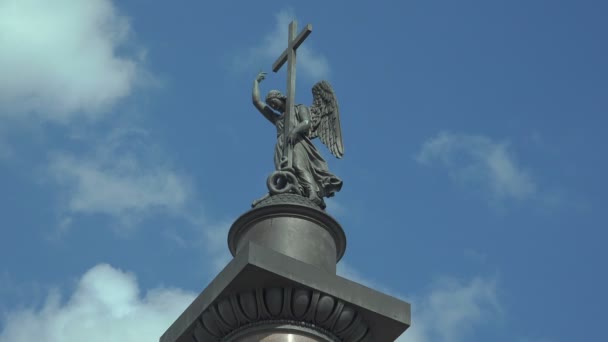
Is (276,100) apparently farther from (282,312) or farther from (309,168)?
(282,312)

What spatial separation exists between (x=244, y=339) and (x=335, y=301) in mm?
990

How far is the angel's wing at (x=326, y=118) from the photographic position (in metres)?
15.6

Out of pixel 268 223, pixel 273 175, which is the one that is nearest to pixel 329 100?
pixel 273 175

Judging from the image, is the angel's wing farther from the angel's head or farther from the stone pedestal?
the stone pedestal

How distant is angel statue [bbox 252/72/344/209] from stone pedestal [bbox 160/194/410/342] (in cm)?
124

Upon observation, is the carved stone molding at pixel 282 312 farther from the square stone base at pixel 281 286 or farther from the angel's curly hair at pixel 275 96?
the angel's curly hair at pixel 275 96

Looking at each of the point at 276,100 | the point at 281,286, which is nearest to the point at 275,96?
the point at 276,100

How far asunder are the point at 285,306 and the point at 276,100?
4.15 m

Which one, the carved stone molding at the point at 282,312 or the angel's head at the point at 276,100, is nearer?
the carved stone molding at the point at 282,312

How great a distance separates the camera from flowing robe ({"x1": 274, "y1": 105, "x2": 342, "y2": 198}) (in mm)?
14258

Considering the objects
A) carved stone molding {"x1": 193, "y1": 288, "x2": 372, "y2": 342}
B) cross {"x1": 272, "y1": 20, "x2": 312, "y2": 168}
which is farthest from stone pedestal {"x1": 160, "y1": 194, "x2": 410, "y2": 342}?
cross {"x1": 272, "y1": 20, "x2": 312, "y2": 168}

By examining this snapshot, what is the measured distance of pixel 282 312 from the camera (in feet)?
39.9

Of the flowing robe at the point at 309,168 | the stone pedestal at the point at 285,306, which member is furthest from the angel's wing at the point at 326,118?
the stone pedestal at the point at 285,306

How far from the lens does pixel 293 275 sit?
12.2m
